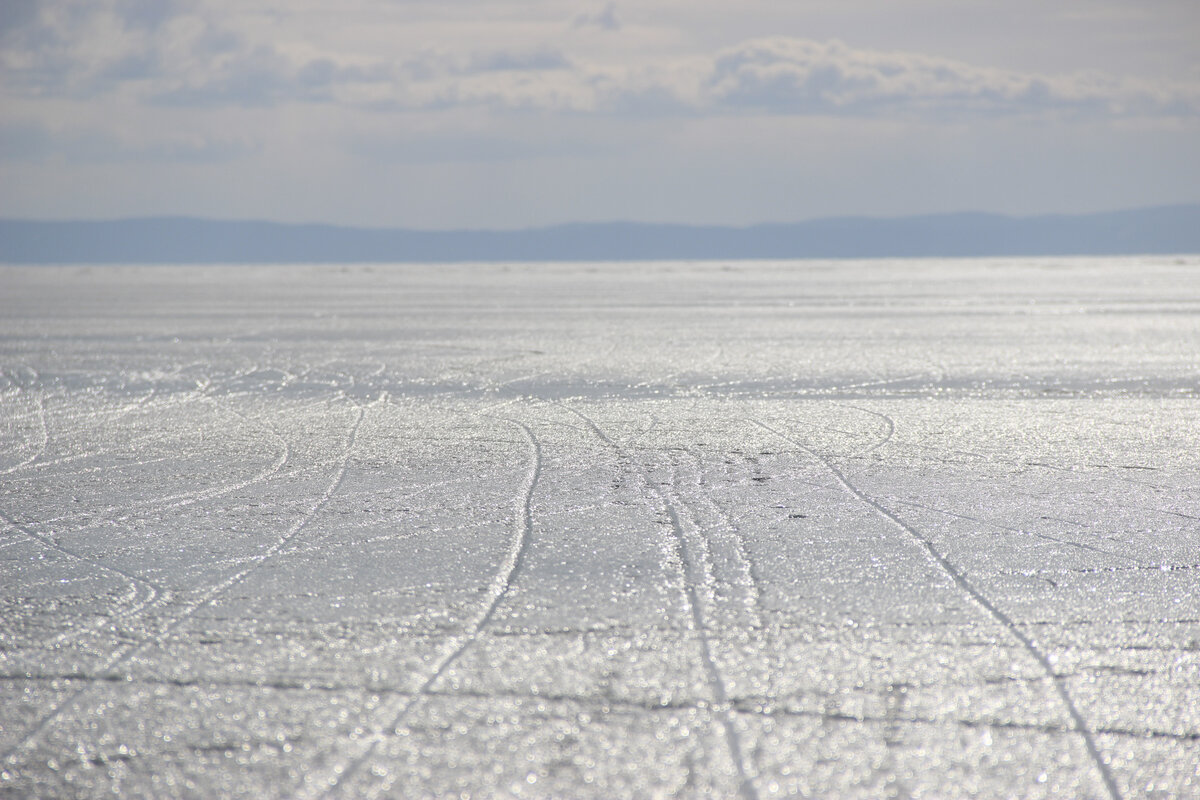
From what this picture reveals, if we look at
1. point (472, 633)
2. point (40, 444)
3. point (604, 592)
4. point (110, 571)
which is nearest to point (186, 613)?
point (110, 571)

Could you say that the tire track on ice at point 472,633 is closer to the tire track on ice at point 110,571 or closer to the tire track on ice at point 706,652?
the tire track on ice at point 706,652

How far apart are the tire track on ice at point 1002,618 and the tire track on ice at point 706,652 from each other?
0.75 meters

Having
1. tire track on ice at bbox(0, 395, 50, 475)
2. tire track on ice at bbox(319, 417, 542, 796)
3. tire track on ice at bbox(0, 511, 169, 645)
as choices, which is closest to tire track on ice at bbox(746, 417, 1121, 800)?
tire track on ice at bbox(319, 417, 542, 796)

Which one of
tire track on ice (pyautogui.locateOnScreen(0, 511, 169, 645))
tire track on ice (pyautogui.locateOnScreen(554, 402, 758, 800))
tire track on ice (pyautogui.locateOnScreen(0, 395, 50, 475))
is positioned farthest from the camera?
tire track on ice (pyautogui.locateOnScreen(0, 395, 50, 475))

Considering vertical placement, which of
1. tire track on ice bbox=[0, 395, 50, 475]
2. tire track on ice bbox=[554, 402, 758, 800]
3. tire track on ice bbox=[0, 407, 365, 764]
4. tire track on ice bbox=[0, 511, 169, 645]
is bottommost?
tire track on ice bbox=[554, 402, 758, 800]

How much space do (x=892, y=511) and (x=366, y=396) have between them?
5.00 m

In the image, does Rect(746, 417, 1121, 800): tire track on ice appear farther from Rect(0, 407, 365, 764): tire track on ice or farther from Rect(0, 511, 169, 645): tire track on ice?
Rect(0, 511, 169, 645): tire track on ice

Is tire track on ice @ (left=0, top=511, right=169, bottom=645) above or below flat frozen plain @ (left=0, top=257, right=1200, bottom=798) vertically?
above

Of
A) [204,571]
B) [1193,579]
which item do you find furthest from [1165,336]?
[204,571]

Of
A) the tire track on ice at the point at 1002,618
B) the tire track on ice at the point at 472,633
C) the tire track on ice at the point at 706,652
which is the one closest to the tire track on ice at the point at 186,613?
the tire track on ice at the point at 472,633

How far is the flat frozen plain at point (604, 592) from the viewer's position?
2.50 m

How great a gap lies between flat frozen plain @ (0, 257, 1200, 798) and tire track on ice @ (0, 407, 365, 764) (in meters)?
0.01

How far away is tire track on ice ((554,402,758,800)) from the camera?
2.42 meters

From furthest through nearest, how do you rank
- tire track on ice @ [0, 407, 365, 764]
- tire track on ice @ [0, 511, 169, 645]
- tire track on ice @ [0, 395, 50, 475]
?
tire track on ice @ [0, 395, 50, 475]
tire track on ice @ [0, 511, 169, 645]
tire track on ice @ [0, 407, 365, 764]
